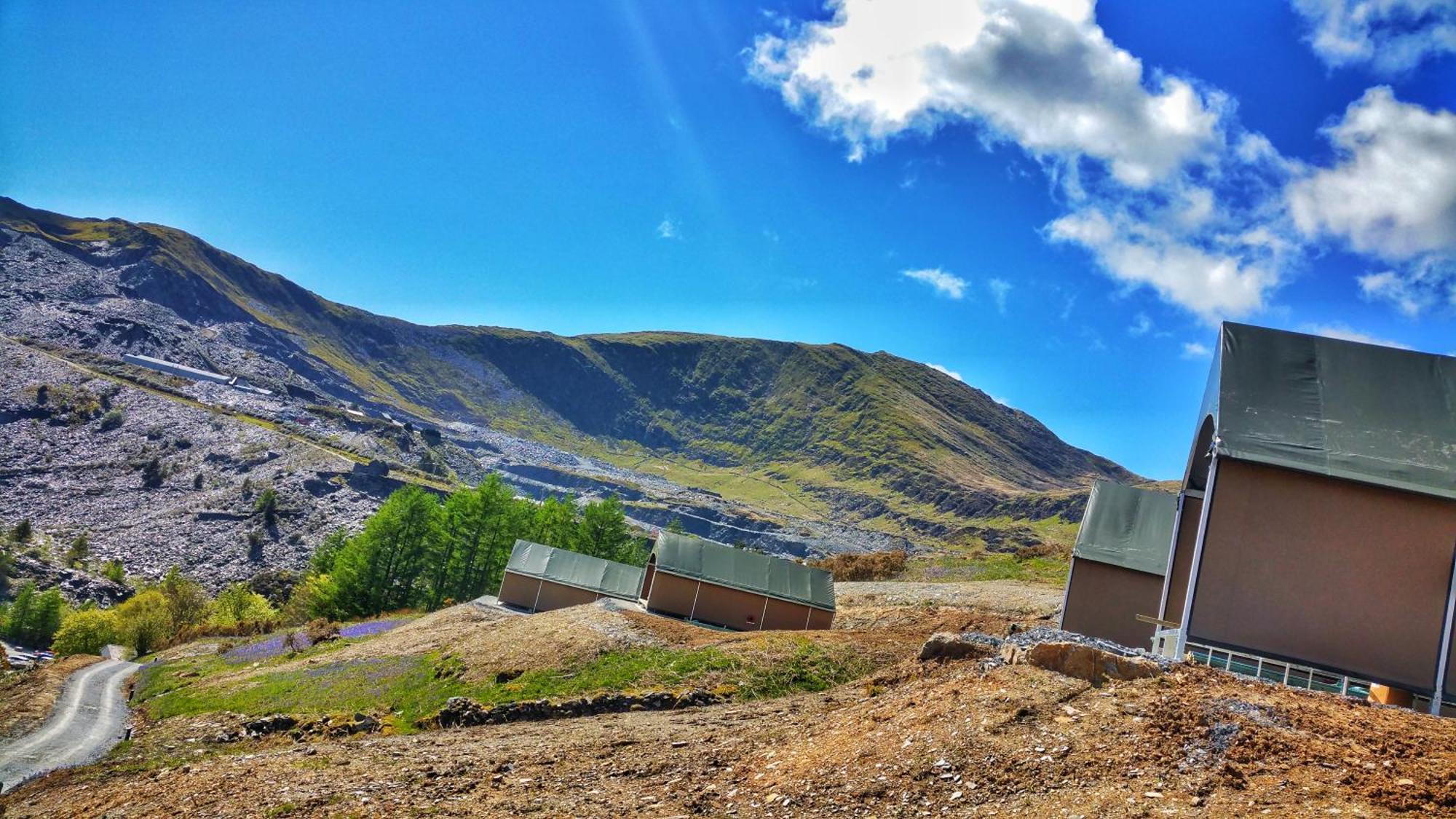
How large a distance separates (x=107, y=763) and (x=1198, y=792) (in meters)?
23.6

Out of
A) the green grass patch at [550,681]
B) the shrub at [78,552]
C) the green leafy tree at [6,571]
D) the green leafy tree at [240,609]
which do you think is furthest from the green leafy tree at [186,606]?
the green grass patch at [550,681]

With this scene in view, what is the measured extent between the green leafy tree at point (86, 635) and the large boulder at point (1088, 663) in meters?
78.6

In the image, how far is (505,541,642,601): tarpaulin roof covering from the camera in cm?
A: 5275

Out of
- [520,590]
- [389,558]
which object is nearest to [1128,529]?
[520,590]

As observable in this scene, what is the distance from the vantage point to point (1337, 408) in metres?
17.5

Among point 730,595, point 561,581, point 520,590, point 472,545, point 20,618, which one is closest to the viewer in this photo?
point 730,595

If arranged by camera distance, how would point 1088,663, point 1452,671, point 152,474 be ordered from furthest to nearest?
1. point 152,474
2. point 1452,671
3. point 1088,663

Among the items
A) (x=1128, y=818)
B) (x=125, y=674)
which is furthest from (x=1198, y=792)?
(x=125, y=674)

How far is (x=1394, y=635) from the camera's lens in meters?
15.8

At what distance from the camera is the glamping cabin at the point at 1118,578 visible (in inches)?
1152

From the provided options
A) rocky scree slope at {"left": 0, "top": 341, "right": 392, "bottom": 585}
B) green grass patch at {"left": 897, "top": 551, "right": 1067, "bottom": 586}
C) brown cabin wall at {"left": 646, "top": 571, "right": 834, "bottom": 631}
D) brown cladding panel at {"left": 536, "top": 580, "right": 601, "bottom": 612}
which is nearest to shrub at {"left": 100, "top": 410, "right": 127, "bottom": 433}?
rocky scree slope at {"left": 0, "top": 341, "right": 392, "bottom": 585}

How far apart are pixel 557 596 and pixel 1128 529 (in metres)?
34.7

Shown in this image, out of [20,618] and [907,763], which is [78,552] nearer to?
[20,618]

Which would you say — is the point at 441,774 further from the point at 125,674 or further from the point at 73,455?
the point at 73,455
